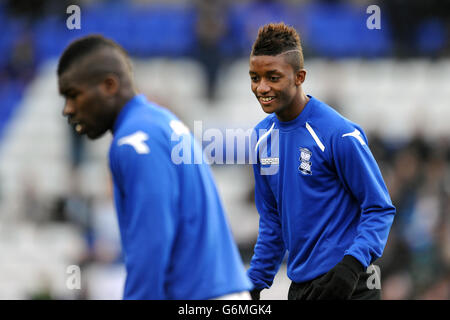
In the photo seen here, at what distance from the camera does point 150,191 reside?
3328 millimetres

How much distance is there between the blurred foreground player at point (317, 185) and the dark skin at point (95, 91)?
→ 93 centimetres

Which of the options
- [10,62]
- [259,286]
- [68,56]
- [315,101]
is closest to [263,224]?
[259,286]

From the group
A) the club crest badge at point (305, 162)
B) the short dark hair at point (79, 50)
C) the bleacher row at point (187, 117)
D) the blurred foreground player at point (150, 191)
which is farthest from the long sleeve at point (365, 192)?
the bleacher row at point (187, 117)

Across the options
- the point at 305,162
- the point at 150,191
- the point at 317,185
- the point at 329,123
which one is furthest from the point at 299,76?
the point at 150,191

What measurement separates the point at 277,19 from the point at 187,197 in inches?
366

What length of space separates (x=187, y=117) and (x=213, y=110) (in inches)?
45.6

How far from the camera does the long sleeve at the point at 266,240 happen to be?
466 cm

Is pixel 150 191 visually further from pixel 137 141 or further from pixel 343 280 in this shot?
pixel 343 280

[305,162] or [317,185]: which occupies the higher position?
[305,162]

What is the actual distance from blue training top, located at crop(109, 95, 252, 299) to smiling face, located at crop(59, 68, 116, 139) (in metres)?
0.08

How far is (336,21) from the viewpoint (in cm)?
1457

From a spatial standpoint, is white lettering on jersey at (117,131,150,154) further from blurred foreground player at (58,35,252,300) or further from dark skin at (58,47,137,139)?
dark skin at (58,47,137,139)

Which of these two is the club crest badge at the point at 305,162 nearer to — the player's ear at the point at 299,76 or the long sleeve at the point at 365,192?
the long sleeve at the point at 365,192

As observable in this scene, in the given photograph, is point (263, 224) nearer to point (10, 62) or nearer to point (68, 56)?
point (68, 56)
